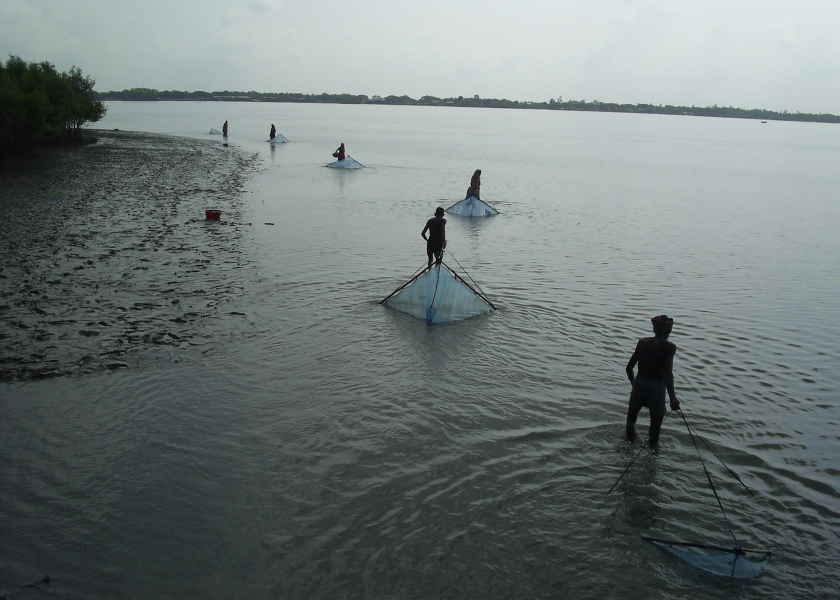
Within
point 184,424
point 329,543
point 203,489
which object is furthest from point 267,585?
point 184,424

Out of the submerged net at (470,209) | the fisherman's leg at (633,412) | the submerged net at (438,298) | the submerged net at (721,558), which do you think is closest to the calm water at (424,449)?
the submerged net at (721,558)

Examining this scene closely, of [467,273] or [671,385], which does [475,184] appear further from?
[671,385]

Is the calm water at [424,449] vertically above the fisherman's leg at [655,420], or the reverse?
the fisherman's leg at [655,420]

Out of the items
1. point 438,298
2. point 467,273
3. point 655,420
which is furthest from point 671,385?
point 467,273

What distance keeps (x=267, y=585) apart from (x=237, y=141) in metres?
70.9

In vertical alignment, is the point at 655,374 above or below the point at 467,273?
above

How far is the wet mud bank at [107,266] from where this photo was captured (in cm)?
1191

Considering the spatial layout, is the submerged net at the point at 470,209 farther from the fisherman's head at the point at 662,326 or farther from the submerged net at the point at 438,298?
the fisherman's head at the point at 662,326

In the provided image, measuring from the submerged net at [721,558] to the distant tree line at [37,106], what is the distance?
146 feet

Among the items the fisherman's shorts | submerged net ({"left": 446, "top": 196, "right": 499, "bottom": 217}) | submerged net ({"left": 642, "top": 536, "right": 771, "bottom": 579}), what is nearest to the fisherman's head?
the fisherman's shorts

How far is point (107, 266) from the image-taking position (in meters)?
17.2

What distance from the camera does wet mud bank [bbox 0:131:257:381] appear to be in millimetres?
11906

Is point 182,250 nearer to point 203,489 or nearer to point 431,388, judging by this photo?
point 431,388

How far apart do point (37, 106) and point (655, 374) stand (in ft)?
153
